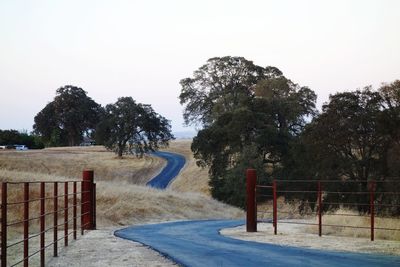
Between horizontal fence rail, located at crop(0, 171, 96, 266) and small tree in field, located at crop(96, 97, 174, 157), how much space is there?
4530cm

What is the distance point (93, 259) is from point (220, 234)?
24.8 feet

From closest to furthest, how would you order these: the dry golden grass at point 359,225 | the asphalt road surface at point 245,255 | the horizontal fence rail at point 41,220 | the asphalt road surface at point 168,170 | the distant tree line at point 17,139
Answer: the horizontal fence rail at point 41,220, the asphalt road surface at point 245,255, the dry golden grass at point 359,225, the asphalt road surface at point 168,170, the distant tree line at point 17,139

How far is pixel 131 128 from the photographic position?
81.1 metres

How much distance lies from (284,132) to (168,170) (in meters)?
26.9

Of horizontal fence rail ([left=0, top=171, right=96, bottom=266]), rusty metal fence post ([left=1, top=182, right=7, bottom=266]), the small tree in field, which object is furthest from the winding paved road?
the small tree in field

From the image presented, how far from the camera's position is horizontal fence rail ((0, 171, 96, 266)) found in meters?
11.8

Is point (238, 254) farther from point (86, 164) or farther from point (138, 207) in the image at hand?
point (86, 164)

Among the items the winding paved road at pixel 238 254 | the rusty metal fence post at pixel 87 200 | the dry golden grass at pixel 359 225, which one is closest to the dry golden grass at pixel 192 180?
the rusty metal fence post at pixel 87 200

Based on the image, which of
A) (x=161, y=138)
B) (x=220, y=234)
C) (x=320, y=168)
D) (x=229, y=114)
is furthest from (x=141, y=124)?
(x=220, y=234)

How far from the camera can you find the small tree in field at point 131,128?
81.1 m

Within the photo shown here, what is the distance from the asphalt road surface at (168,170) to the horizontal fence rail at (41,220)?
34727 millimetres

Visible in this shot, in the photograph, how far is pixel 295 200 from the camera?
49.7 metres

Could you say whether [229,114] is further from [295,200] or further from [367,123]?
[367,123]

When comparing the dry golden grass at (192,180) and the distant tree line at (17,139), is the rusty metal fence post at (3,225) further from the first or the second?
the distant tree line at (17,139)
